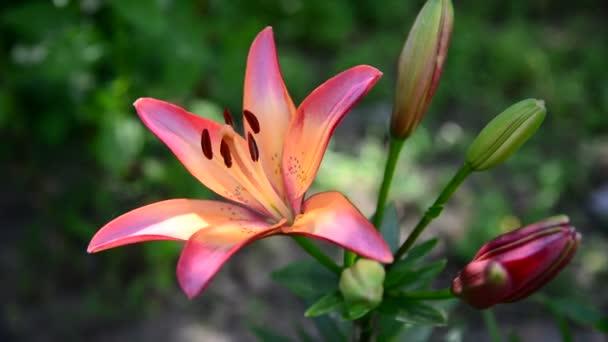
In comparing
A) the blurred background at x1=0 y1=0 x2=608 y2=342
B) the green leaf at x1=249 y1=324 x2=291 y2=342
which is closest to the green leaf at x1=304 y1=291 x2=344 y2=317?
the green leaf at x1=249 y1=324 x2=291 y2=342

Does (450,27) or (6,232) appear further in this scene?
(6,232)

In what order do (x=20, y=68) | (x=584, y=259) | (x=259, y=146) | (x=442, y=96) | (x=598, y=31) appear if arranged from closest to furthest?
(x=259, y=146), (x=20, y=68), (x=584, y=259), (x=442, y=96), (x=598, y=31)

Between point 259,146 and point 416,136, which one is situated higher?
point 259,146

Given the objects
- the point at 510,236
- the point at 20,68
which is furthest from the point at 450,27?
the point at 20,68

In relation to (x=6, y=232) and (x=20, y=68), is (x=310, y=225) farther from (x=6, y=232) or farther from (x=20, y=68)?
(x=6, y=232)

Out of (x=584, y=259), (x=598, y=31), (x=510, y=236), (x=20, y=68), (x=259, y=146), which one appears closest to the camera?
→ (x=510, y=236)

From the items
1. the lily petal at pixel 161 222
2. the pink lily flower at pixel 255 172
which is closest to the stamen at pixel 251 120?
the pink lily flower at pixel 255 172

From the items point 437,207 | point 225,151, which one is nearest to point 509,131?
point 437,207

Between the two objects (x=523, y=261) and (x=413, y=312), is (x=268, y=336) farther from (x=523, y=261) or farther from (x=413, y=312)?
(x=523, y=261)
